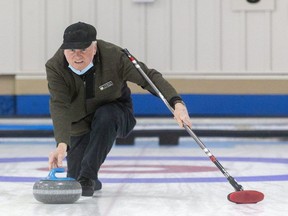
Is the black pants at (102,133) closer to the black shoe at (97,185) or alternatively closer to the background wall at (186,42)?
the black shoe at (97,185)

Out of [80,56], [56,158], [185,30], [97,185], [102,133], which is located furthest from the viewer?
[185,30]

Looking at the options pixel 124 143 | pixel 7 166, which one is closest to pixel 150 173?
pixel 7 166

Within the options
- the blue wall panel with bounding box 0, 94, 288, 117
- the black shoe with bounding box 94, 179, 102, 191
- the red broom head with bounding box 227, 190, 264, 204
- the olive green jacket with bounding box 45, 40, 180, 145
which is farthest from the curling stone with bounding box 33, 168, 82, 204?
the blue wall panel with bounding box 0, 94, 288, 117

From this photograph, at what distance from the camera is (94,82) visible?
9.25 ft

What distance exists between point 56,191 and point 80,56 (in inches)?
16.9

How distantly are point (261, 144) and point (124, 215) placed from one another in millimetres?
2779

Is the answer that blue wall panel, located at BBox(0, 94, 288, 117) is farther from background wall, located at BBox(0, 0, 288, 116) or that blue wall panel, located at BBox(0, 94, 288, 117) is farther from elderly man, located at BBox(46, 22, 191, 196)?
elderly man, located at BBox(46, 22, 191, 196)

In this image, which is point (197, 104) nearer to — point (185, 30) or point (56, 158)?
point (185, 30)

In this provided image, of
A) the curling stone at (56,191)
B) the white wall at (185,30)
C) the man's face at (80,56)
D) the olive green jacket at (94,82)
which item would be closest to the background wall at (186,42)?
the white wall at (185,30)

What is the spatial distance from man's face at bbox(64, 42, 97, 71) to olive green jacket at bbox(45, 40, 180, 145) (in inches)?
2.9

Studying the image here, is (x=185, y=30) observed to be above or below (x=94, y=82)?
above

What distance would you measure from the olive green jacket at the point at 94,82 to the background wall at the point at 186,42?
8.98 ft

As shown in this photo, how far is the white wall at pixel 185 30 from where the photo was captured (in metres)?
5.62

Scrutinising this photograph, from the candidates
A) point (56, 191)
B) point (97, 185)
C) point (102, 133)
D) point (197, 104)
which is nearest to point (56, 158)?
point (56, 191)
